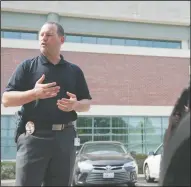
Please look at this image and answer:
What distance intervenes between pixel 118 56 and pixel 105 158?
1899cm

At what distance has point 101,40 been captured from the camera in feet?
102

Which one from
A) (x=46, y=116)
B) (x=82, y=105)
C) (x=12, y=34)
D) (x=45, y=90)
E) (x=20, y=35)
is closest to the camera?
(x=45, y=90)

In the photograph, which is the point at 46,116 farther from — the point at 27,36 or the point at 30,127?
the point at 27,36

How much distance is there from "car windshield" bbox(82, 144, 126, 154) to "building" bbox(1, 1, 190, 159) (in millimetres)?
14263

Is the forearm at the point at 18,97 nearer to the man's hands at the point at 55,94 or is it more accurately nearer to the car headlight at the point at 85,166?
the man's hands at the point at 55,94

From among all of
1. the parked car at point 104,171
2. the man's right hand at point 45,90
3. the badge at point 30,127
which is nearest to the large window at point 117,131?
the parked car at point 104,171

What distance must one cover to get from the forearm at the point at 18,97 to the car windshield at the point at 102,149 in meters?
8.25

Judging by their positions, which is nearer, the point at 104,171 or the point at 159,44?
the point at 104,171

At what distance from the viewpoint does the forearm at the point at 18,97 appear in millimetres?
2139

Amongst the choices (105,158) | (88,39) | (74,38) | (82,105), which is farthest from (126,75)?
(82,105)

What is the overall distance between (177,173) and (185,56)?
29618 millimetres

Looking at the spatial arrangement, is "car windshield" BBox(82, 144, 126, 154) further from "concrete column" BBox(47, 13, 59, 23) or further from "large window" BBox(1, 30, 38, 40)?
"large window" BBox(1, 30, 38, 40)

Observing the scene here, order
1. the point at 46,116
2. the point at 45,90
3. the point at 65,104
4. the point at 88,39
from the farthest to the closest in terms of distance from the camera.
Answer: the point at 88,39 < the point at 46,116 < the point at 65,104 < the point at 45,90

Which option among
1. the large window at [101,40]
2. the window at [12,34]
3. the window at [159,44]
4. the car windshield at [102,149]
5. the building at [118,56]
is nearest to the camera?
the car windshield at [102,149]
